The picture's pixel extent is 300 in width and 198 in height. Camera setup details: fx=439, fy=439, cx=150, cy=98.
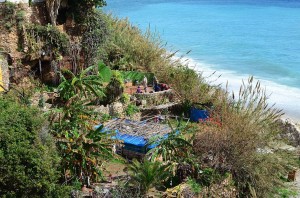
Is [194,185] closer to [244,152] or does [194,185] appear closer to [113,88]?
[244,152]

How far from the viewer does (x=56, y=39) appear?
2492cm

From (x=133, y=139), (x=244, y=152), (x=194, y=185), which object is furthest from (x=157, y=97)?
(x=194, y=185)

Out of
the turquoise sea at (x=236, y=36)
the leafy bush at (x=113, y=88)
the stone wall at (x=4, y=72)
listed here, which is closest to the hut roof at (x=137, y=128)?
the leafy bush at (x=113, y=88)

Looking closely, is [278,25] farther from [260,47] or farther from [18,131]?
[18,131]

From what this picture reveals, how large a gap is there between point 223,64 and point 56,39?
76.7ft

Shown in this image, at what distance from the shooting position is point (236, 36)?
58281mm

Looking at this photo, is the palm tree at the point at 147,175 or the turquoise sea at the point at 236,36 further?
the turquoise sea at the point at 236,36

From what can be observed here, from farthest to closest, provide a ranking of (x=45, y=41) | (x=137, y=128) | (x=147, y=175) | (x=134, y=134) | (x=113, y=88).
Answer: (x=45, y=41)
(x=113, y=88)
(x=137, y=128)
(x=134, y=134)
(x=147, y=175)

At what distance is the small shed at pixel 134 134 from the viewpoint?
17.8 m

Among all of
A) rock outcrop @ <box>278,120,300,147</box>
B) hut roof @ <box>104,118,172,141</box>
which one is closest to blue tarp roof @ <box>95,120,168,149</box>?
hut roof @ <box>104,118,172,141</box>

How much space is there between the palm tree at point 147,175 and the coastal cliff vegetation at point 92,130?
35 millimetres

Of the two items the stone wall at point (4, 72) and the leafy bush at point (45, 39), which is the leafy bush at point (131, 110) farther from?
the stone wall at point (4, 72)

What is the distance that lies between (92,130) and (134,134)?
3.41 metres

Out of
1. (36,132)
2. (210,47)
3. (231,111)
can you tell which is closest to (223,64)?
(210,47)
